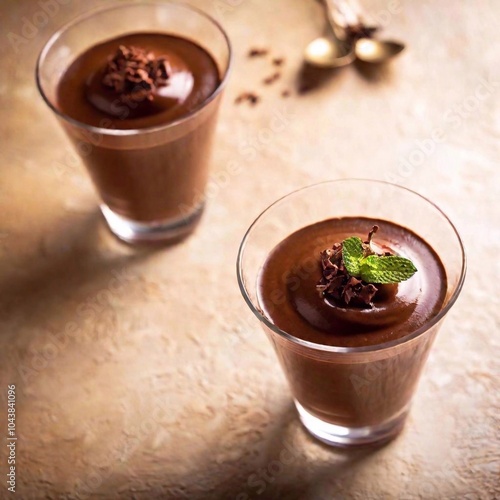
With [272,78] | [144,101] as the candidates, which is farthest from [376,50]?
[144,101]

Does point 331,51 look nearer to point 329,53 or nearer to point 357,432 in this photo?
point 329,53

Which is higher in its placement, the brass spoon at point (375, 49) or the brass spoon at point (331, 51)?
the brass spoon at point (375, 49)

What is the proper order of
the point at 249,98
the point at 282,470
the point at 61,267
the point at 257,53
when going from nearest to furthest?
the point at 282,470 → the point at 61,267 → the point at 249,98 → the point at 257,53

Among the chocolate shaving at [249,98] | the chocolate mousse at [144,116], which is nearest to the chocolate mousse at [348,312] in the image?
the chocolate mousse at [144,116]

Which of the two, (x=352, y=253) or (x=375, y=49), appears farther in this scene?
(x=375, y=49)

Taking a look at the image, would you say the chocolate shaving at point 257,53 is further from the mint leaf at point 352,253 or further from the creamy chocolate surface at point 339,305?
the mint leaf at point 352,253

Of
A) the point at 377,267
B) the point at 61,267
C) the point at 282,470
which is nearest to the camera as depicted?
the point at 377,267

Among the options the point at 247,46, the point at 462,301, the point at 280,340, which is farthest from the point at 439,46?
the point at 280,340
